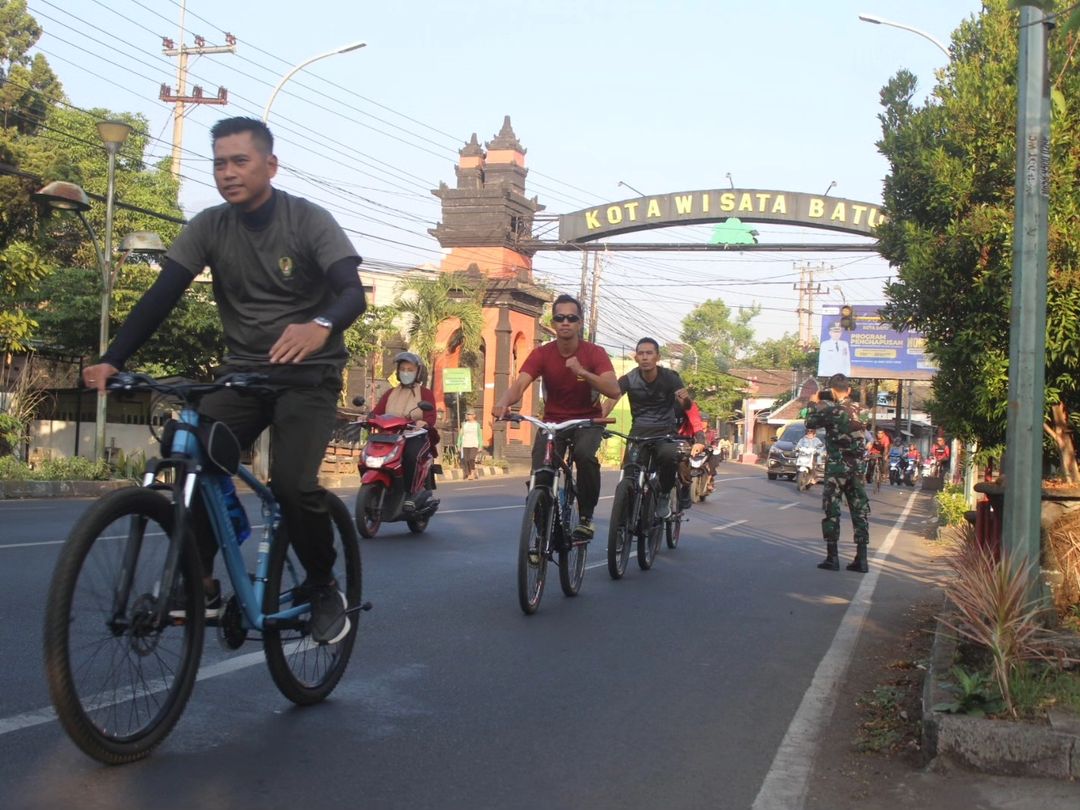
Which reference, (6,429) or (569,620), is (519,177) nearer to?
(6,429)

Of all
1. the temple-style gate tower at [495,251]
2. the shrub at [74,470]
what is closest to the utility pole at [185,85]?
the temple-style gate tower at [495,251]

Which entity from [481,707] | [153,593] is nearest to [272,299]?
[153,593]

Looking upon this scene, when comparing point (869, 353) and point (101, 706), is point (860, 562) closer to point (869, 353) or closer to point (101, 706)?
point (101, 706)

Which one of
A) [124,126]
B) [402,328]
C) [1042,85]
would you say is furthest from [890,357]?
[1042,85]

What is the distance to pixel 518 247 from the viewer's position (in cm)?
4141

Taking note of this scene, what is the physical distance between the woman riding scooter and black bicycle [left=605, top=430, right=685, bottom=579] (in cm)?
239

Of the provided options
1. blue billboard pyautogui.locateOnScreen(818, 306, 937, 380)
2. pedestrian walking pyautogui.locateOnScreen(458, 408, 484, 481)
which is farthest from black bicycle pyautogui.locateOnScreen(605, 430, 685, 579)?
blue billboard pyautogui.locateOnScreen(818, 306, 937, 380)

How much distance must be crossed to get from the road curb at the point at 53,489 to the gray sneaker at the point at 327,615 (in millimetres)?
13302

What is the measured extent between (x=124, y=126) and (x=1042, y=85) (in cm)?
1637

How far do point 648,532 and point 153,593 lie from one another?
678 cm

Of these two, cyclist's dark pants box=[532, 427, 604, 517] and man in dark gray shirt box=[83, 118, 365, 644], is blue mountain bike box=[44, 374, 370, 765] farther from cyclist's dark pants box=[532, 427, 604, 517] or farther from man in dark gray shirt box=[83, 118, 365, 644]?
cyclist's dark pants box=[532, 427, 604, 517]

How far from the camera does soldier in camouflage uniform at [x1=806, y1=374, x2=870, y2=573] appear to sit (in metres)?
11.0

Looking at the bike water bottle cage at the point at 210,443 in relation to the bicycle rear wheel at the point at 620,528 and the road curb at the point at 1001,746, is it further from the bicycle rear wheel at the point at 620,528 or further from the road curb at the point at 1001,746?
the bicycle rear wheel at the point at 620,528

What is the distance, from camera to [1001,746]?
4.15 metres
